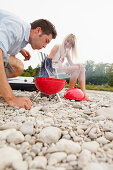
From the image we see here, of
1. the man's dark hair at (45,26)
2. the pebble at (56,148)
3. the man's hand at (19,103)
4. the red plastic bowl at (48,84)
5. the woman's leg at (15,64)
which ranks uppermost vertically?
the man's dark hair at (45,26)

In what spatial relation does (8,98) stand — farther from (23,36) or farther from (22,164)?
(22,164)

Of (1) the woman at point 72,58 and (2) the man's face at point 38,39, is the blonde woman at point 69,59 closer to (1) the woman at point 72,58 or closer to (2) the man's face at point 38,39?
(1) the woman at point 72,58

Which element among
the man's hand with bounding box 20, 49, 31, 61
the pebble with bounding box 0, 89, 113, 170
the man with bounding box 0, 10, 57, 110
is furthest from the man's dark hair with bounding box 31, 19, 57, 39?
the pebble with bounding box 0, 89, 113, 170

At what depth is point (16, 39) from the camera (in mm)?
1774

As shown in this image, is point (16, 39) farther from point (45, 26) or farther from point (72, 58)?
point (72, 58)

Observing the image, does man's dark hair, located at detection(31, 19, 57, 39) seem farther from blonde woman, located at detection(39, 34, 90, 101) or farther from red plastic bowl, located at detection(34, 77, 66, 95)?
blonde woman, located at detection(39, 34, 90, 101)

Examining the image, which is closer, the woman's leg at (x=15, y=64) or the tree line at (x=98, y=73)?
the woman's leg at (x=15, y=64)

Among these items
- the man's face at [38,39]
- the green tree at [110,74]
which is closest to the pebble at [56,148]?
the man's face at [38,39]

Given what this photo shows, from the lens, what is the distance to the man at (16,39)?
160cm

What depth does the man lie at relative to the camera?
1.60 metres

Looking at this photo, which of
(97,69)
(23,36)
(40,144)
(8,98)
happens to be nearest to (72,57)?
(23,36)

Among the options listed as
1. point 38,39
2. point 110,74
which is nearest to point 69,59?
point 38,39

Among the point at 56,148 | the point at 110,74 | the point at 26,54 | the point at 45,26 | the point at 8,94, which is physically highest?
the point at 45,26

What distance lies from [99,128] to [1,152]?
835mm
